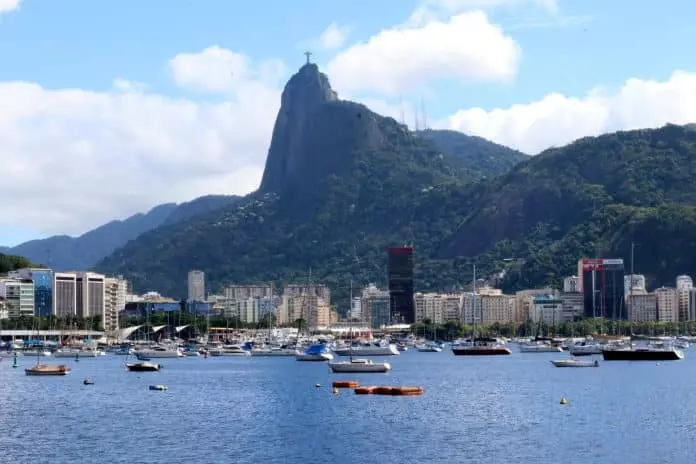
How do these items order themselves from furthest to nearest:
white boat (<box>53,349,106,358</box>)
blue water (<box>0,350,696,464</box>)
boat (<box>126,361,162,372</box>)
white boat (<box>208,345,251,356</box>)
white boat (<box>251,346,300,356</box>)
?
white boat (<box>208,345,251,356</box>) → white boat (<box>53,349,106,358</box>) → white boat (<box>251,346,300,356</box>) → boat (<box>126,361,162,372</box>) → blue water (<box>0,350,696,464</box>)

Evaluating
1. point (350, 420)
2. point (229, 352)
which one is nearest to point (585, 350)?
point (229, 352)

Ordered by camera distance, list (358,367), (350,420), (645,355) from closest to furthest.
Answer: (350,420), (358,367), (645,355)

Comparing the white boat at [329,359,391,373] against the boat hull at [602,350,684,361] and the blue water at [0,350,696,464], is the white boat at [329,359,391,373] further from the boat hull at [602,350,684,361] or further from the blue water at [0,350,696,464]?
the boat hull at [602,350,684,361]

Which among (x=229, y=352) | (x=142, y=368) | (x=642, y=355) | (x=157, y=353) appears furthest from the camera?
(x=229, y=352)

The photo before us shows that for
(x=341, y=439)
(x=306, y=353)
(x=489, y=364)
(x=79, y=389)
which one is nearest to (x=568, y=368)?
(x=489, y=364)

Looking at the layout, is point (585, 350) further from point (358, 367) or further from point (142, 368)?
point (142, 368)

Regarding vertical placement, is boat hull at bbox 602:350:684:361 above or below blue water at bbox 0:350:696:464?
above

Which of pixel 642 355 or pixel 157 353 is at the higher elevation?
pixel 157 353

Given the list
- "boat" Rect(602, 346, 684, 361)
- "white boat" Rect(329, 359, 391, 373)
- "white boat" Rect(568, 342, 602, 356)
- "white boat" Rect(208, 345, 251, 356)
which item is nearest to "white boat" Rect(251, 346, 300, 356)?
"white boat" Rect(208, 345, 251, 356)

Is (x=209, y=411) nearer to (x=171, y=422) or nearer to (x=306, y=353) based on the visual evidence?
(x=171, y=422)
